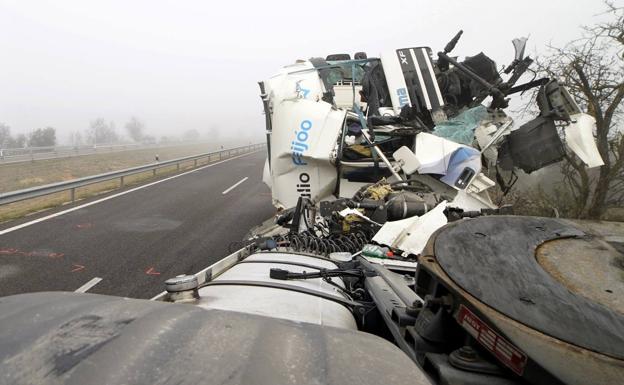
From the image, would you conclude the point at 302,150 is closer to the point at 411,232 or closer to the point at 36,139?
the point at 411,232

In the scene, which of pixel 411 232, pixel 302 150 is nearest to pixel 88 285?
pixel 302 150

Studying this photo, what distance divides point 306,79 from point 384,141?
217 cm

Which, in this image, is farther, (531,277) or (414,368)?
(531,277)

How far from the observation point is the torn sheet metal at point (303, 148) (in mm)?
6035

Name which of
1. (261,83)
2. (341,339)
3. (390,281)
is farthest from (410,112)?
(341,339)

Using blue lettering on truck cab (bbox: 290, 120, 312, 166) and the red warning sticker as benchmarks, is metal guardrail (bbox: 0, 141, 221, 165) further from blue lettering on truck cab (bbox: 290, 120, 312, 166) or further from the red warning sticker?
the red warning sticker

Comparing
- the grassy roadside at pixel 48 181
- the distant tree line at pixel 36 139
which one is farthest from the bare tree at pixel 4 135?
the grassy roadside at pixel 48 181

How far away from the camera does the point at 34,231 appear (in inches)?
324

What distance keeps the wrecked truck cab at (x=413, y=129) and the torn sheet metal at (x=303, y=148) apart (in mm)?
15

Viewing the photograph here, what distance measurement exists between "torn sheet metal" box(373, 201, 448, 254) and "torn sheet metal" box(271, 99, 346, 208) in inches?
88.3

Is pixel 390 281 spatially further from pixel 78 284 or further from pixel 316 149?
pixel 78 284

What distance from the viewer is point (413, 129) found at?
19.9ft

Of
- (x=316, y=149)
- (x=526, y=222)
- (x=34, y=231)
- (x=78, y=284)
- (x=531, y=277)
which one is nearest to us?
(x=531, y=277)

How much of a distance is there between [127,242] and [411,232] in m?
5.74
